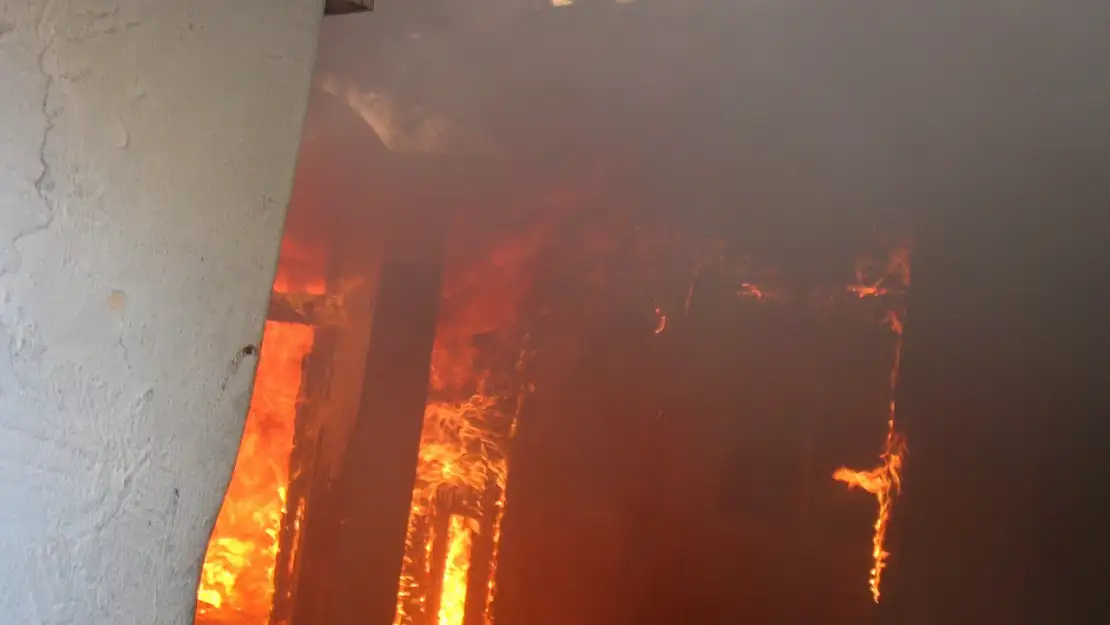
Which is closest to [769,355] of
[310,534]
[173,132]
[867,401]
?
[867,401]

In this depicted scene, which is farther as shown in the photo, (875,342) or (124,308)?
(875,342)

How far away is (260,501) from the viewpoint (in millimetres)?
1971

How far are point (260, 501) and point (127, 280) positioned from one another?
1.67m

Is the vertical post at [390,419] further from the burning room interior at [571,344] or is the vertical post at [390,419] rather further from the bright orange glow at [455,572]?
the bright orange glow at [455,572]

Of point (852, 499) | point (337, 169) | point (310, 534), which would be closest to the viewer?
point (852, 499)

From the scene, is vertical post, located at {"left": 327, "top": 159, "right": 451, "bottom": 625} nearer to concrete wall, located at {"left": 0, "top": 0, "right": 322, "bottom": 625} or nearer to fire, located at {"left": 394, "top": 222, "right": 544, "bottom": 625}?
fire, located at {"left": 394, "top": 222, "right": 544, "bottom": 625}

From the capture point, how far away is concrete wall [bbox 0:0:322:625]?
0.42 m

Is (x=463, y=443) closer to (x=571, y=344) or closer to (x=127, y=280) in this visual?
(x=571, y=344)

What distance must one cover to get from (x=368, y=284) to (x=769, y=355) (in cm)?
104

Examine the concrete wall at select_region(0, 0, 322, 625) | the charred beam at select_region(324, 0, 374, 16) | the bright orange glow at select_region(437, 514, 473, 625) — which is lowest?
the bright orange glow at select_region(437, 514, 473, 625)

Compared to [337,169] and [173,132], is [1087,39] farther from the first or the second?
[173,132]

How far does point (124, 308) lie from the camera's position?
0.45 m

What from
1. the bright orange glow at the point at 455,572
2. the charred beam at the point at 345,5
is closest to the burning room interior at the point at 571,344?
the bright orange glow at the point at 455,572

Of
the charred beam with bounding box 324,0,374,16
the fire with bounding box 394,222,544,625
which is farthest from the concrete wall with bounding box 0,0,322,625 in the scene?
the fire with bounding box 394,222,544,625
